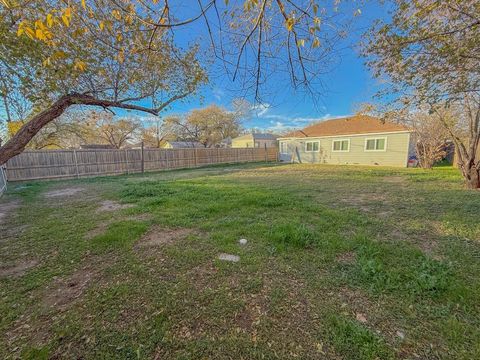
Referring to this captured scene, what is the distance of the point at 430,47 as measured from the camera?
10.6 feet

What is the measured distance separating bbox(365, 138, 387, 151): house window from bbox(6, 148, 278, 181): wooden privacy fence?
9.99 meters

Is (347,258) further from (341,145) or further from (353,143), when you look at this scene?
(341,145)

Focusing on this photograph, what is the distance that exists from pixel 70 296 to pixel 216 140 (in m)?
28.5

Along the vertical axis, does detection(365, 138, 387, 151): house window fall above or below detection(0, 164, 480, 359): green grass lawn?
above

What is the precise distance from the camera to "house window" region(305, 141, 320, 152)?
1679 centimetres

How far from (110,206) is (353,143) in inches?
583

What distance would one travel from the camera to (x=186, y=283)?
2082 millimetres

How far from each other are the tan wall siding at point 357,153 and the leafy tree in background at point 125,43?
44.1ft

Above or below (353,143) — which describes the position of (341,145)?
below

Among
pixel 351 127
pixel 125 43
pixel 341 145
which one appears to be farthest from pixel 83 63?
pixel 351 127

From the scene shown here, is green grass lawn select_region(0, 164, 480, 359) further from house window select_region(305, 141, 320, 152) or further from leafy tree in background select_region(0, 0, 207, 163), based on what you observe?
house window select_region(305, 141, 320, 152)

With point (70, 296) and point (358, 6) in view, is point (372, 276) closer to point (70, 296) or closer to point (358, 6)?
point (358, 6)

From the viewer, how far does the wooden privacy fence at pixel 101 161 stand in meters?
9.15

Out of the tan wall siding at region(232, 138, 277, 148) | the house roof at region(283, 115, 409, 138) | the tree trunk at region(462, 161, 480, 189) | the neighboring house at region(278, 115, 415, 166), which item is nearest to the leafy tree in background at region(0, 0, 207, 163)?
the tree trunk at region(462, 161, 480, 189)
